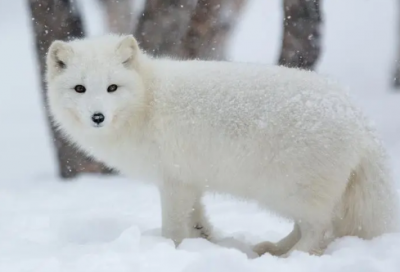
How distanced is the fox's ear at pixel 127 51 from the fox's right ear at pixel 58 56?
282 millimetres

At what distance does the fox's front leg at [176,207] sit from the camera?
370cm

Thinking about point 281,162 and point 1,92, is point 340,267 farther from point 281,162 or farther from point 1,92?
point 1,92

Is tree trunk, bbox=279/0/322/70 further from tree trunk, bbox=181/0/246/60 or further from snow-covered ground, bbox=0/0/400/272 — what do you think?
tree trunk, bbox=181/0/246/60

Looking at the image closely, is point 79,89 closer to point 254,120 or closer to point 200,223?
point 254,120

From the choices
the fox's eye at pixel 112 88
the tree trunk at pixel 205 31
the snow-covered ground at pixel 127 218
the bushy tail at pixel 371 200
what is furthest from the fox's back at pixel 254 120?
the tree trunk at pixel 205 31

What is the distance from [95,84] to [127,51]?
334mm

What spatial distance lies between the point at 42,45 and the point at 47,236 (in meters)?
2.86

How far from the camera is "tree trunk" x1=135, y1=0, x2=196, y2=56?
21.2ft

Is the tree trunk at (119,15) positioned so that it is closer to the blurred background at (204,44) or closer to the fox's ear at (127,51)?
the blurred background at (204,44)

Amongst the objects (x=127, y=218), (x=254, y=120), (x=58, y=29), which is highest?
(x=254, y=120)

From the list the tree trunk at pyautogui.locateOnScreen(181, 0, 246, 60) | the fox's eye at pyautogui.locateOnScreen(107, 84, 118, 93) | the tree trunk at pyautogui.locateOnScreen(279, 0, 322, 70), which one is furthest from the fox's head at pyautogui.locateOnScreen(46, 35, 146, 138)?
the tree trunk at pyautogui.locateOnScreen(279, 0, 322, 70)

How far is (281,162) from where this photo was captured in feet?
11.1

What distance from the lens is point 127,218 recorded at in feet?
14.8

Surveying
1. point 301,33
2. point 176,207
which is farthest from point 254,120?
point 301,33
